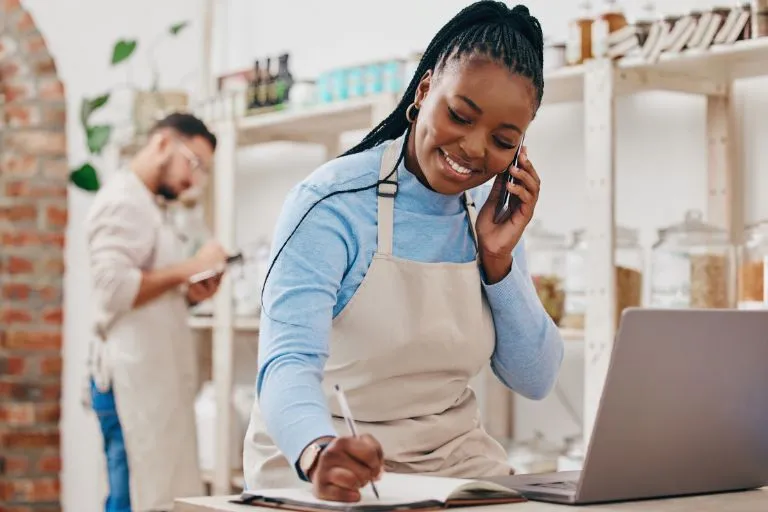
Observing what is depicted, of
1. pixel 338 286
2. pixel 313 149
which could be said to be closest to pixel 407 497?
pixel 338 286

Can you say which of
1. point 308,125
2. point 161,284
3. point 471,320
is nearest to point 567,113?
point 308,125

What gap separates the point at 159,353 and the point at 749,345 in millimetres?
2437

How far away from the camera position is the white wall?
3025 millimetres

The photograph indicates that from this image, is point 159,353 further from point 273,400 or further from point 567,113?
point 273,400

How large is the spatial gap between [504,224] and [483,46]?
9.8 inches

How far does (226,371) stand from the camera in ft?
12.8

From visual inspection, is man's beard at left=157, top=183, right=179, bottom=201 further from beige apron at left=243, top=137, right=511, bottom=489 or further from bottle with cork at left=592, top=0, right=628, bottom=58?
beige apron at left=243, top=137, right=511, bottom=489

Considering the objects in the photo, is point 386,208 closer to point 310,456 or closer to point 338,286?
point 338,286

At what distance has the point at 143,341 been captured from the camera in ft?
11.3

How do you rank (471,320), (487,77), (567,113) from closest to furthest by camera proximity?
(487,77) < (471,320) < (567,113)

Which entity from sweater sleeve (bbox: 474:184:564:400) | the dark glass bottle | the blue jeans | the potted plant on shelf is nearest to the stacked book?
sweater sleeve (bbox: 474:184:564:400)

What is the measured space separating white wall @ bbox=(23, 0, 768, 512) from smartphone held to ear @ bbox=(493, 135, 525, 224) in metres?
1.38

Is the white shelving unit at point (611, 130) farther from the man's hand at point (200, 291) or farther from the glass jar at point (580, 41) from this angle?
the man's hand at point (200, 291)

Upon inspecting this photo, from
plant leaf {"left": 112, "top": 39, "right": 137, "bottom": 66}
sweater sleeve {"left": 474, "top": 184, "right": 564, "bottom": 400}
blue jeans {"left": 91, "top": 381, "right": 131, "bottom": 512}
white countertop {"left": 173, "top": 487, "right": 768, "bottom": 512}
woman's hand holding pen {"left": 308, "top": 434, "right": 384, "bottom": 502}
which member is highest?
plant leaf {"left": 112, "top": 39, "right": 137, "bottom": 66}
